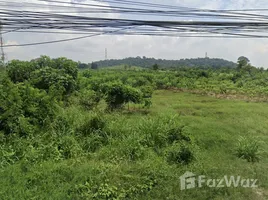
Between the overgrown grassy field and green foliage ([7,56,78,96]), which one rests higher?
green foliage ([7,56,78,96])

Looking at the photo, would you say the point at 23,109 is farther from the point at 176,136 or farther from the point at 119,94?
the point at 119,94

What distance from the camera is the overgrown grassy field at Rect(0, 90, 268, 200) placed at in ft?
12.9

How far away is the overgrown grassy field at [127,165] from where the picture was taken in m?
3.92

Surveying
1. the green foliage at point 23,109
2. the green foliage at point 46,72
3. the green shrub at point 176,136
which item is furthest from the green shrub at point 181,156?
the green foliage at point 46,72

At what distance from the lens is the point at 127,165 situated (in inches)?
185

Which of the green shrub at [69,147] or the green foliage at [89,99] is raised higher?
the green shrub at [69,147]

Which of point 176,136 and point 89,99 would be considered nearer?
point 176,136

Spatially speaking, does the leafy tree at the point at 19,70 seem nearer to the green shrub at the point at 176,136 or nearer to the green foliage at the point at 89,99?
the green foliage at the point at 89,99

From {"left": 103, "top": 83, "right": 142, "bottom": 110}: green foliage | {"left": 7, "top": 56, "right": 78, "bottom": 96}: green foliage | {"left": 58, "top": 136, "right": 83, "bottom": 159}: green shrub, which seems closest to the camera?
{"left": 58, "top": 136, "right": 83, "bottom": 159}: green shrub

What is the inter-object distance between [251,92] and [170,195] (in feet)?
51.5

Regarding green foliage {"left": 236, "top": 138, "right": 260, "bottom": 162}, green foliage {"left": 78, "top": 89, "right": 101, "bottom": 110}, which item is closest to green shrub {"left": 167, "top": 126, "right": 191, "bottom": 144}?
green foliage {"left": 236, "top": 138, "right": 260, "bottom": 162}

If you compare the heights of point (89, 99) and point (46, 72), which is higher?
point (46, 72)

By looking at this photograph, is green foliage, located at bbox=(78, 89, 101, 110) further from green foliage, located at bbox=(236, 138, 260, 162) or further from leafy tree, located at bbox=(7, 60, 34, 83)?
green foliage, located at bbox=(236, 138, 260, 162)

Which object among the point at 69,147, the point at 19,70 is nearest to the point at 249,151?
the point at 69,147
